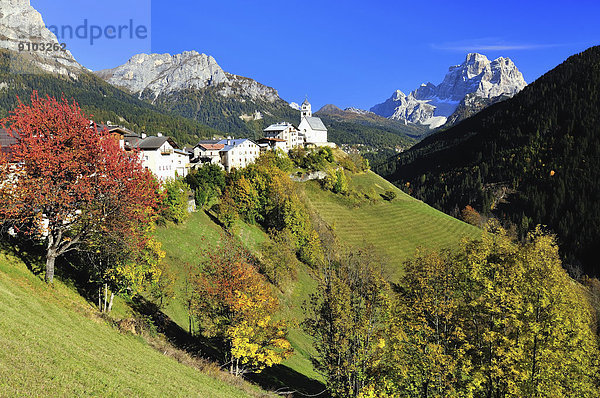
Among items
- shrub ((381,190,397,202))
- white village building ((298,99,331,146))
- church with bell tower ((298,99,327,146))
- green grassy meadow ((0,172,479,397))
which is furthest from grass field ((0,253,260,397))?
church with bell tower ((298,99,327,146))

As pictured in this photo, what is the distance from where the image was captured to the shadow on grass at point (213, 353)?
36094 mm

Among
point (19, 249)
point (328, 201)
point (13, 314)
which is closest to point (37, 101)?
point (19, 249)

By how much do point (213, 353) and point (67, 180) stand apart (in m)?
24.0

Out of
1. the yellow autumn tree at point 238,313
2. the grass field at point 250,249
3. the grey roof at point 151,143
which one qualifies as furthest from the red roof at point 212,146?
the yellow autumn tree at point 238,313

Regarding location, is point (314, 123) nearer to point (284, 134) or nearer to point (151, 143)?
point (284, 134)

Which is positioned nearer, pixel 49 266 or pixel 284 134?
pixel 49 266

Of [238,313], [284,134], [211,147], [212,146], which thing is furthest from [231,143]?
[238,313]

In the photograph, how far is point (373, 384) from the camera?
28578mm

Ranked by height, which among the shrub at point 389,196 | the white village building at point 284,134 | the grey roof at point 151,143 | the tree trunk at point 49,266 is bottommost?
the tree trunk at point 49,266

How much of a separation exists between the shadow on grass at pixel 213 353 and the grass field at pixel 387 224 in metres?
52.0

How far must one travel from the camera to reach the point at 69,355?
1852 cm

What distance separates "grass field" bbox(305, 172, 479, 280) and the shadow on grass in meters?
52.0

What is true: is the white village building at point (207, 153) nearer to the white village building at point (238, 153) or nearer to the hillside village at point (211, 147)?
the hillside village at point (211, 147)

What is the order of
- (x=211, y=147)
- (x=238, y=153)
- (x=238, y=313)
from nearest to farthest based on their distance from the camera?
(x=238, y=313) < (x=211, y=147) < (x=238, y=153)
